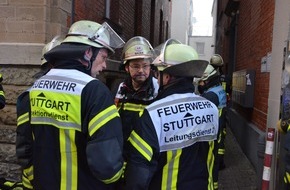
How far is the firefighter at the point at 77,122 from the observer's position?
84.3 inches

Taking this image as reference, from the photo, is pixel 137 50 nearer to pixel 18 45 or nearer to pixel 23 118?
pixel 23 118

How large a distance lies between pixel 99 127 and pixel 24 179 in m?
1.05

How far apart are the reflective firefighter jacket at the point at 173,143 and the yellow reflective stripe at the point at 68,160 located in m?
0.34

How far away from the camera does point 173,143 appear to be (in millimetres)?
2322

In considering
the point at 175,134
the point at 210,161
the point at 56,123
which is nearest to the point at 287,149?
the point at 210,161

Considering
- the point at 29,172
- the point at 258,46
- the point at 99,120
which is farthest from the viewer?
the point at 258,46

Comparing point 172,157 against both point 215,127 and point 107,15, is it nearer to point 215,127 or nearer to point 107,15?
point 215,127

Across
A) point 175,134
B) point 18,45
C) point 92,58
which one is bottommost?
point 175,134

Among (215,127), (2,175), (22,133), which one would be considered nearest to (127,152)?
(215,127)

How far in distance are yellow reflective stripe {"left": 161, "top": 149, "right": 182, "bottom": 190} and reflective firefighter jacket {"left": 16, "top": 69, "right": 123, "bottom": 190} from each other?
32cm

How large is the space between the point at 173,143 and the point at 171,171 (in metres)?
0.19

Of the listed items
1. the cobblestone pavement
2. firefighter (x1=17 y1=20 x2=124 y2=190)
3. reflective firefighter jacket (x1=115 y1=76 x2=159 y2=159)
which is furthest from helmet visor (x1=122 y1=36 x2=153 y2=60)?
the cobblestone pavement

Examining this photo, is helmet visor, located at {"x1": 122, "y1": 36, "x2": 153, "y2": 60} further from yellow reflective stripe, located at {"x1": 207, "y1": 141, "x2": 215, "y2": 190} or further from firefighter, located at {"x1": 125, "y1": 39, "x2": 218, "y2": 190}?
yellow reflective stripe, located at {"x1": 207, "y1": 141, "x2": 215, "y2": 190}

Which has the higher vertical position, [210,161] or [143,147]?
[143,147]
